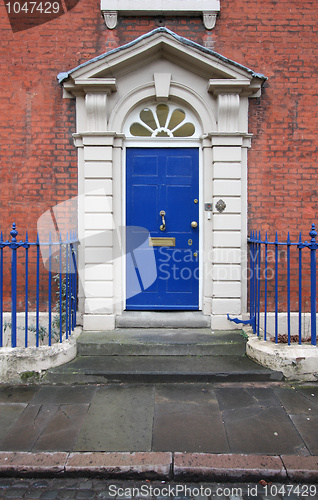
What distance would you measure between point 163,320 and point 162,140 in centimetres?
A: 261

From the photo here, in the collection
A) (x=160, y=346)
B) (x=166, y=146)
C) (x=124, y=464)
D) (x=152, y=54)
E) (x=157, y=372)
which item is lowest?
(x=124, y=464)

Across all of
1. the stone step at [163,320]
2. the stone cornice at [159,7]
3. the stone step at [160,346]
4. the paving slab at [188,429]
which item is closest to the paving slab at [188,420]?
the paving slab at [188,429]

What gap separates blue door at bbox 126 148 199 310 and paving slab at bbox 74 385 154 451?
5.66 ft

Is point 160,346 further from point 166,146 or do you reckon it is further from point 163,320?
point 166,146

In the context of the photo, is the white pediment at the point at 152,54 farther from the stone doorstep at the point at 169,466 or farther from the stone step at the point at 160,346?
the stone doorstep at the point at 169,466

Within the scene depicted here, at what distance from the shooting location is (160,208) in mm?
5492

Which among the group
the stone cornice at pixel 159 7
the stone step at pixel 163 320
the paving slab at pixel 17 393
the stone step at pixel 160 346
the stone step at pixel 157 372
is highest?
the stone cornice at pixel 159 7

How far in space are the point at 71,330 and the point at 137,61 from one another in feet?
12.6

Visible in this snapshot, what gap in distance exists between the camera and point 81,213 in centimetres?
540

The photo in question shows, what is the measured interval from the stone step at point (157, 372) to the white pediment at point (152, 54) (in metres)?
3.67

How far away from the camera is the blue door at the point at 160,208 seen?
5.49 meters

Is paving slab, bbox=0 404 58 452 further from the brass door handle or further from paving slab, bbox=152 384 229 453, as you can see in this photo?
the brass door handle

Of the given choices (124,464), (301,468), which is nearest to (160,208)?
(124,464)

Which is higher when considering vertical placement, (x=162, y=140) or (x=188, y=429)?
(x=162, y=140)
